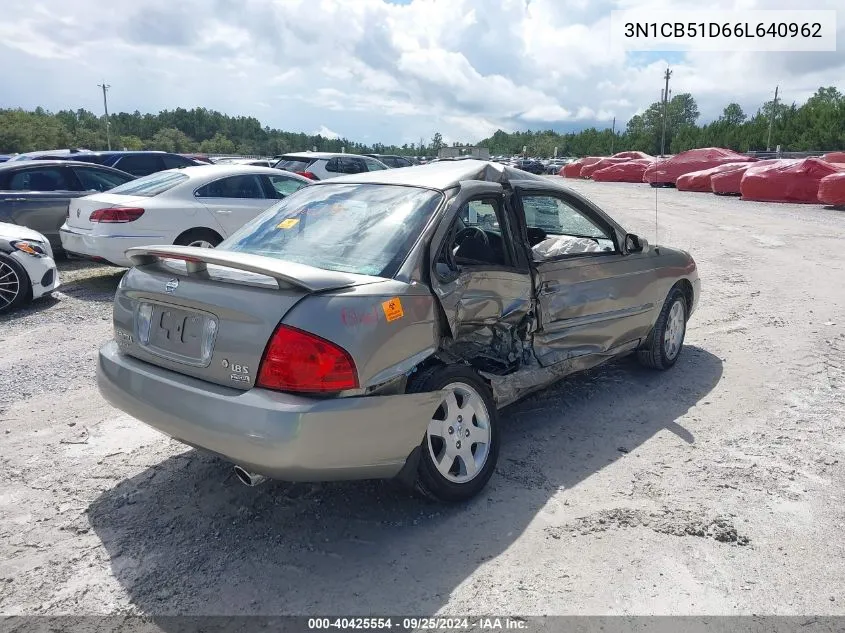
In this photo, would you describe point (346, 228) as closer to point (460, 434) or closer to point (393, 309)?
point (393, 309)

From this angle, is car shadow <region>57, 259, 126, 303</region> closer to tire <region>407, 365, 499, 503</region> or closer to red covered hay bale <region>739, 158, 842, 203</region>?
tire <region>407, 365, 499, 503</region>

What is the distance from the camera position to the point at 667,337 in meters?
5.46

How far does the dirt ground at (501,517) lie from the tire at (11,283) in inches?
89.8

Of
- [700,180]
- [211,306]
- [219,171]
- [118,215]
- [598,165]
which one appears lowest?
[211,306]

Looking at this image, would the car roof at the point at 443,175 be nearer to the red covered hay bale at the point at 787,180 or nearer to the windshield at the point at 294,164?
the windshield at the point at 294,164

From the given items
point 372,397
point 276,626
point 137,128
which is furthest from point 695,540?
point 137,128

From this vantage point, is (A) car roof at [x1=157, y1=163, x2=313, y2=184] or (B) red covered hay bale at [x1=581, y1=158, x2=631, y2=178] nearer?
(A) car roof at [x1=157, y1=163, x2=313, y2=184]

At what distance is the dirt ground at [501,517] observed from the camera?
2705 millimetres

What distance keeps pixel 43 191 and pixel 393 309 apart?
908cm

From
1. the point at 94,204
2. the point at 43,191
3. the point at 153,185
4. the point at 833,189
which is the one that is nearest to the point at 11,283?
the point at 94,204

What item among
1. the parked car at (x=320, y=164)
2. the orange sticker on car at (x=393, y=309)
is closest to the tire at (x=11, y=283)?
the orange sticker on car at (x=393, y=309)

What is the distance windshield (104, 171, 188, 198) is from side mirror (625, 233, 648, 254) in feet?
19.4

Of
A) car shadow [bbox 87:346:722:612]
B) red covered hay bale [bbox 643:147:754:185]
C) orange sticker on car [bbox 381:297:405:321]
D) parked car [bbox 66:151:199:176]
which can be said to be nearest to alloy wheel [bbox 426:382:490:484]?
car shadow [bbox 87:346:722:612]

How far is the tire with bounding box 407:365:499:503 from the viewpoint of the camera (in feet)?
10.4
